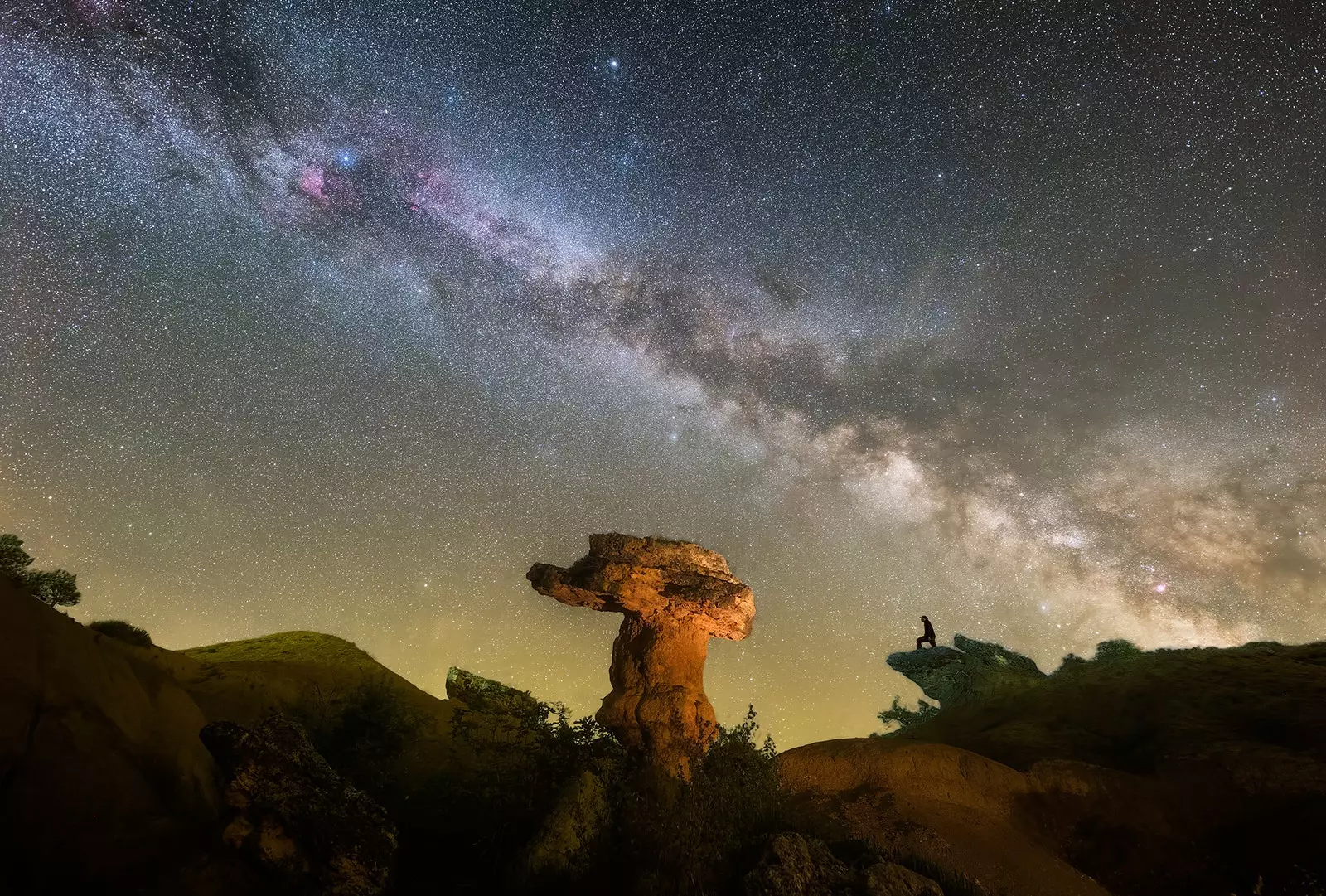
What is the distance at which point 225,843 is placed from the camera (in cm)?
791

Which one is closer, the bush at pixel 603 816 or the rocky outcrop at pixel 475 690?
the bush at pixel 603 816

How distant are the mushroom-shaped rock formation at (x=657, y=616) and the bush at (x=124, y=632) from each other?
12924mm

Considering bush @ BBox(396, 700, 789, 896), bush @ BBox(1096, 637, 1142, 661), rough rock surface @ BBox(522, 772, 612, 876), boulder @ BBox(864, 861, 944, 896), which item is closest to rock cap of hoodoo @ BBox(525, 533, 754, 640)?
bush @ BBox(396, 700, 789, 896)

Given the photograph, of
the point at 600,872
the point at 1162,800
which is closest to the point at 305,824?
the point at 600,872

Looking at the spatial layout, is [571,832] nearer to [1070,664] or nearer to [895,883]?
[895,883]

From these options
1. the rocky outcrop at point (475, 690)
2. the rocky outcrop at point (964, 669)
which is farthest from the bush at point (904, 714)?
the rocky outcrop at point (475, 690)

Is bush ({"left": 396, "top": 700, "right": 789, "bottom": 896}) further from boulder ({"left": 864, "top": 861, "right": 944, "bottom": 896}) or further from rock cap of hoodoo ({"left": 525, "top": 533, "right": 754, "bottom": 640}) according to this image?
rock cap of hoodoo ({"left": 525, "top": 533, "right": 754, "bottom": 640})

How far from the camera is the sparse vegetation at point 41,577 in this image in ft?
55.6

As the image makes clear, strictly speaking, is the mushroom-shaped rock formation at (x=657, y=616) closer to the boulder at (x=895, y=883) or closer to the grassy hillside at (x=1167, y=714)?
the boulder at (x=895, y=883)

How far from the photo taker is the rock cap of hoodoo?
60.8 ft

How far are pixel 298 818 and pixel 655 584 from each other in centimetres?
1161

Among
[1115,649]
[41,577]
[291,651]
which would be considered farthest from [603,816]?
[1115,649]

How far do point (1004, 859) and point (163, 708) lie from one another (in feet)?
61.0

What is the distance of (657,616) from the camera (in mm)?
18953
